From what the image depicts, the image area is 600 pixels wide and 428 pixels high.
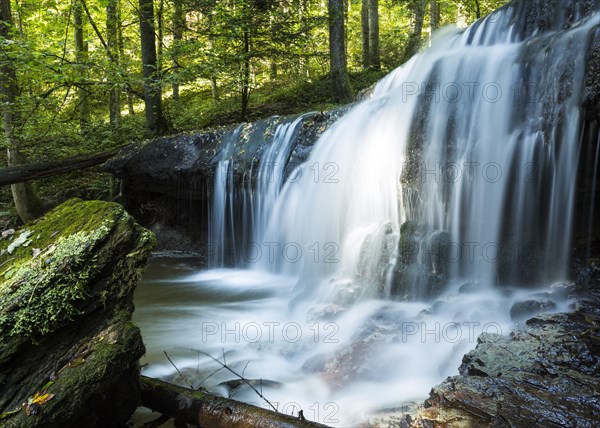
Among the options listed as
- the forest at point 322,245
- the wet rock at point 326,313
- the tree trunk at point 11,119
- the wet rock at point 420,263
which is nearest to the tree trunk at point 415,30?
the forest at point 322,245

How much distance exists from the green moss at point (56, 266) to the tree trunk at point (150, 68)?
7945 mm

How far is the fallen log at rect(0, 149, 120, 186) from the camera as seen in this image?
816cm

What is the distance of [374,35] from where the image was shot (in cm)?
1454

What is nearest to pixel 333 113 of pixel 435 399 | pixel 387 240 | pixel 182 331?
pixel 387 240

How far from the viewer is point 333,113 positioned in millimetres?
8070

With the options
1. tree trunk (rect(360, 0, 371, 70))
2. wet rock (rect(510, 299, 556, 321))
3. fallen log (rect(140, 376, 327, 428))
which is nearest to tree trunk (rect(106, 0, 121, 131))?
tree trunk (rect(360, 0, 371, 70))

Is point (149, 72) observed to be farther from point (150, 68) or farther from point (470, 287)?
point (470, 287)

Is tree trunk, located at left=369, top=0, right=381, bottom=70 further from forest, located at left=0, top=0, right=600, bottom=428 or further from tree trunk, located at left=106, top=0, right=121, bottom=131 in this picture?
tree trunk, located at left=106, top=0, right=121, bottom=131

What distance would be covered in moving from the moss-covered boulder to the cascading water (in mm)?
1404

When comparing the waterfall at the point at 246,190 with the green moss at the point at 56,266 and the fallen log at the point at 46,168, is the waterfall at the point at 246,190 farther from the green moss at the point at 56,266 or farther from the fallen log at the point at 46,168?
the green moss at the point at 56,266

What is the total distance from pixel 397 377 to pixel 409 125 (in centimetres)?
370

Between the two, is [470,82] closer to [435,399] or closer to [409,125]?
[409,125]

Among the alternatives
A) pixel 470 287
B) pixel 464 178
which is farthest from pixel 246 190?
pixel 470 287

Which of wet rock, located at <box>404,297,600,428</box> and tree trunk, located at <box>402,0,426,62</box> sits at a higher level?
tree trunk, located at <box>402,0,426,62</box>
